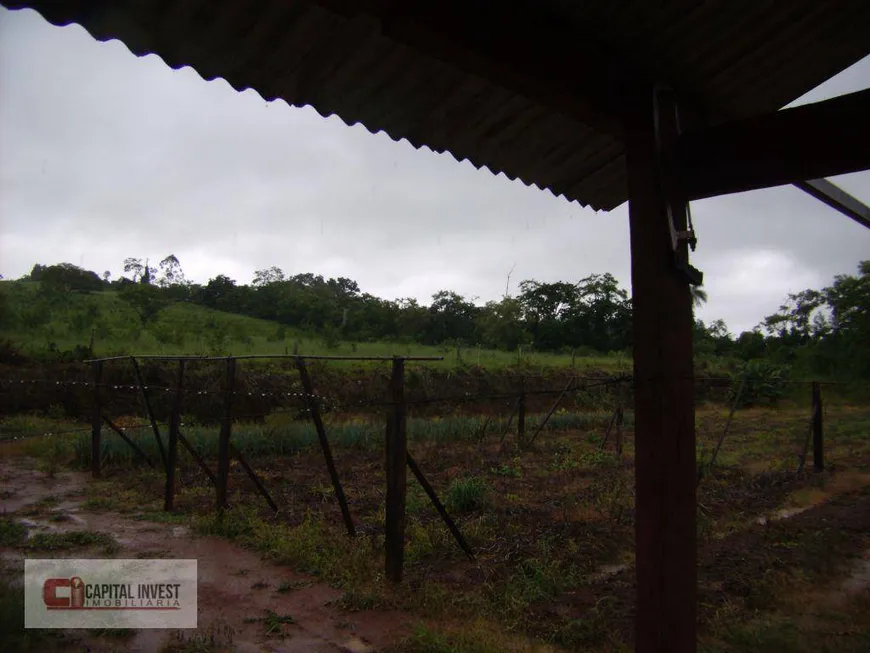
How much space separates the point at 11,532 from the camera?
5.41 m

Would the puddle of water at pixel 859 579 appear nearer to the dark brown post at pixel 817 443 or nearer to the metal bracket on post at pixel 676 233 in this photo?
the metal bracket on post at pixel 676 233

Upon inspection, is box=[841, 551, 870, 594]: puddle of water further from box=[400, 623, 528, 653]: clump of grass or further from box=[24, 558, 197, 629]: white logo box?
box=[24, 558, 197, 629]: white logo box

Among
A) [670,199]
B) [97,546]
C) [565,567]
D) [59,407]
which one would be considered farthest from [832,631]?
[59,407]

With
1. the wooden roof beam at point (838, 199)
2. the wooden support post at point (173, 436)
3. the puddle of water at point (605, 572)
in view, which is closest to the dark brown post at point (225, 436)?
the wooden support post at point (173, 436)

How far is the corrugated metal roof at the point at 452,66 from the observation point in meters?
1.72

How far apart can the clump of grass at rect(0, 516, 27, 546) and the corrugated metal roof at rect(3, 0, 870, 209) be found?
5.35 metres

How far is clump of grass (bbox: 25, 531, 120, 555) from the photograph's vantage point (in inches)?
204

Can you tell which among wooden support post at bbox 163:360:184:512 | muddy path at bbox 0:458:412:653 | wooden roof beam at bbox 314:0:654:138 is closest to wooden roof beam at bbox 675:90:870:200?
wooden roof beam at bbox 314:0:654:138

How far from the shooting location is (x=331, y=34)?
189cm

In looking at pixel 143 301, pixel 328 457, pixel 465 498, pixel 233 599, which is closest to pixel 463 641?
pixel 233 599

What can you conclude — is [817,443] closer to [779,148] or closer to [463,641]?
[463,641]

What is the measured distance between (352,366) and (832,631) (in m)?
16.3

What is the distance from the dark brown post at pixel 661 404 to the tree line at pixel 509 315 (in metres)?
19.4

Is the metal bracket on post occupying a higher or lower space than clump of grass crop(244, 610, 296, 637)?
higher
